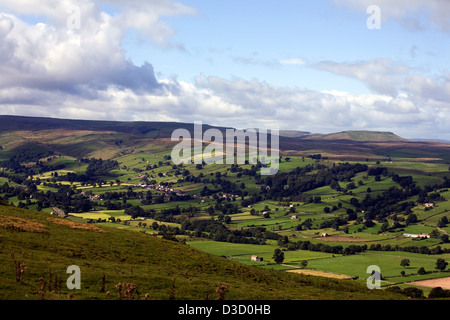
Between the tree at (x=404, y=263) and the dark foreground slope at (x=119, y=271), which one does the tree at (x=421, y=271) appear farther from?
the dark foreground slope at (x=119, y=271)

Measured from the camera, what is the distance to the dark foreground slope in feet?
124

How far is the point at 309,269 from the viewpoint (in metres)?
108

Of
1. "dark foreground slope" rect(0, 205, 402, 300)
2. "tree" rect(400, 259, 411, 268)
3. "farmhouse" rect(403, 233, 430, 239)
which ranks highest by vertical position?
"dark foreground slope" rect(0, 205, 402, 300)

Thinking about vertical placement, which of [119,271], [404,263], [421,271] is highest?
[119,271]

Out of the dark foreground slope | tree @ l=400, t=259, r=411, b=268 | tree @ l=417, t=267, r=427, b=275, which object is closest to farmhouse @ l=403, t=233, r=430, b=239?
tree @ l=400, t=259, r=411, b=268

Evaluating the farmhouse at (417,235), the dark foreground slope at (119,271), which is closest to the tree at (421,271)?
the dark foreground slope at (119,271)

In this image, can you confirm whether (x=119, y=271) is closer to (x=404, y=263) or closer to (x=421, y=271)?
(x=421, y=271)

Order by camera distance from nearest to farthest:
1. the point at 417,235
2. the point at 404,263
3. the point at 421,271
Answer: the point at 421,271 < the point at 404,263 < the point at 417,235

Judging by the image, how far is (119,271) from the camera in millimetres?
48625

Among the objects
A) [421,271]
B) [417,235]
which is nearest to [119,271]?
[421,271]

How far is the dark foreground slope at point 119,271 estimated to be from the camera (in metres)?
37.7

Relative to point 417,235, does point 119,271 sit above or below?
above

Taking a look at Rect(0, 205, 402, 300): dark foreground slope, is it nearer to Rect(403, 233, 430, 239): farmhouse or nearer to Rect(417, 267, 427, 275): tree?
Rect(417, 267, 427, 275): tree
